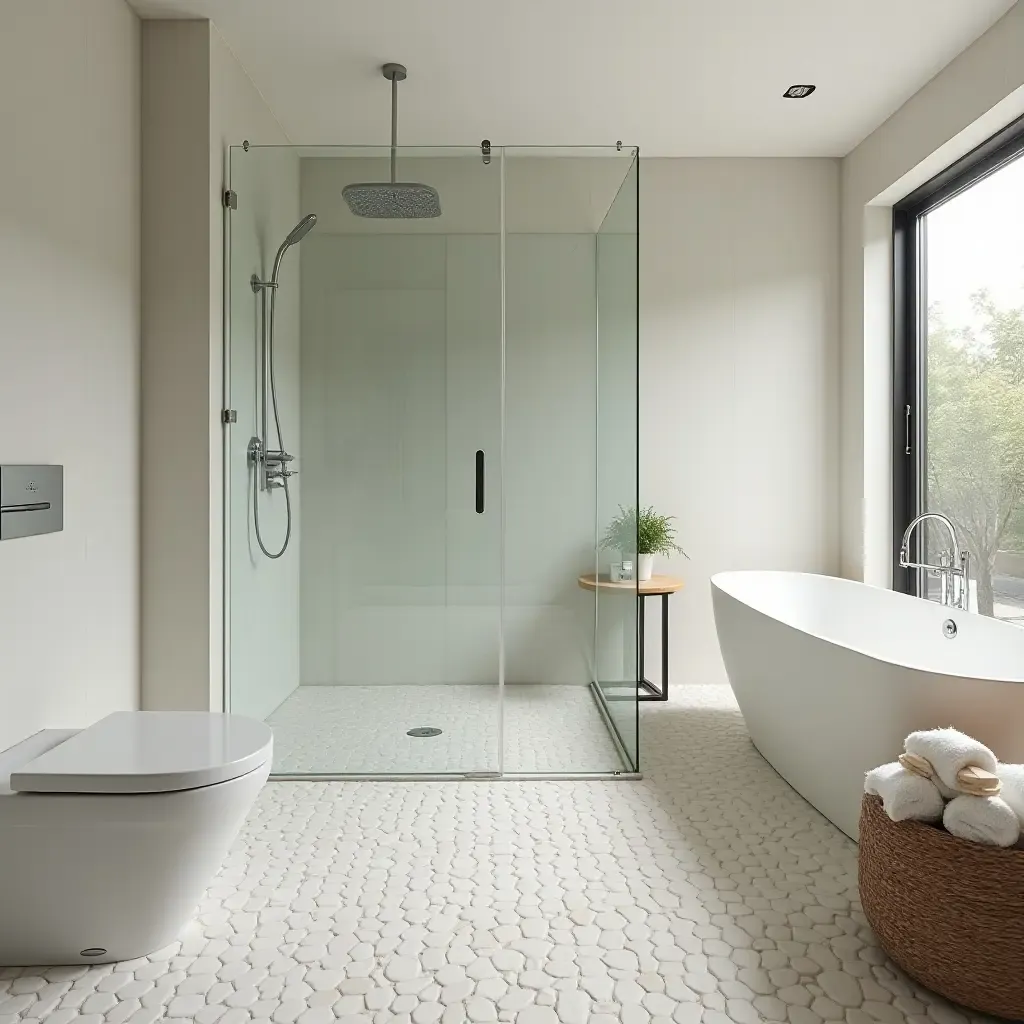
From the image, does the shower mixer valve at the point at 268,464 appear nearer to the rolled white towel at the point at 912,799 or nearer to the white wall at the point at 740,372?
the white wall at the point at 740,372

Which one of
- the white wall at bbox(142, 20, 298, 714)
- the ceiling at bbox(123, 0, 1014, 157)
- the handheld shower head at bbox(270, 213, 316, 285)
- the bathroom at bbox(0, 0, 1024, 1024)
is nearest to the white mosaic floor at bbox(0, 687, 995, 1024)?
the bathroom at bbox(0, 0, 1024, 1024)

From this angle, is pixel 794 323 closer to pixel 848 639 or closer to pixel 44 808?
pixel 848 639

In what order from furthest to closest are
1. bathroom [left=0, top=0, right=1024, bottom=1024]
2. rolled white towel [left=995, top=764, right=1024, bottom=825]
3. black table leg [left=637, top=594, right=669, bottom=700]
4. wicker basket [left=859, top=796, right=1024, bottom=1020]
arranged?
black table leg [left=637, top=594, right=669, bottom=700], bathroom [left=0, top=0, right=1024, bottom=1024], rolled white towel [left=995, top=764, right=1024, bottom=825], wicker basket [left=859, top=796, right=1024, bottom=1020]

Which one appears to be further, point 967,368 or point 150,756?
point 967,368

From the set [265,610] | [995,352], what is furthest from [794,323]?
[265,610]

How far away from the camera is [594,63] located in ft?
11.1

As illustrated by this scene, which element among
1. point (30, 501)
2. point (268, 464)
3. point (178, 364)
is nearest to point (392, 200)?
point (178, 364)

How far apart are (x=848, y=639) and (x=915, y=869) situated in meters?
2.00

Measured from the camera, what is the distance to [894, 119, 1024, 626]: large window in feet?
11.0

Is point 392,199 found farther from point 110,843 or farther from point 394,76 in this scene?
point 110,843

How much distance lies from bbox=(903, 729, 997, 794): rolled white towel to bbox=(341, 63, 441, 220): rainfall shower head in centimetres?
230

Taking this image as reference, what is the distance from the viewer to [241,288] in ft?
10.5

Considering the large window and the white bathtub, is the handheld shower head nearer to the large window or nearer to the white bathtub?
the white bathtub

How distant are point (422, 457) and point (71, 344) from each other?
1171mm
